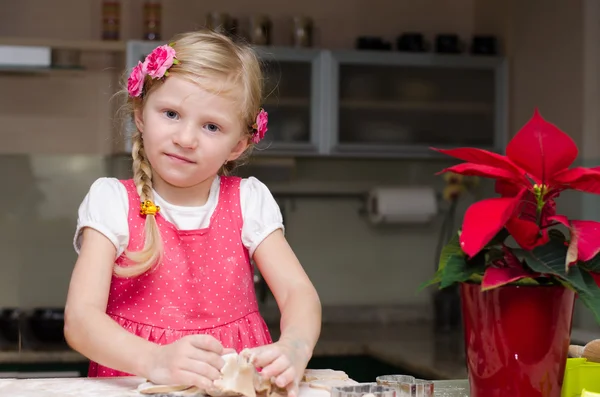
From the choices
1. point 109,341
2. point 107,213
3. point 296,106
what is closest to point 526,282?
point 109,341

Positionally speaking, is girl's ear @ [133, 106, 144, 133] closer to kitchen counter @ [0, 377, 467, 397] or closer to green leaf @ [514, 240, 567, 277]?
kitchen counter @ [0, 377, 467, 397]

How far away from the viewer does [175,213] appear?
49.9 inches

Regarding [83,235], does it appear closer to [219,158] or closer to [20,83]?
[219,158]

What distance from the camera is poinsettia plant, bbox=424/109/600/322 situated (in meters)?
→ 0.85

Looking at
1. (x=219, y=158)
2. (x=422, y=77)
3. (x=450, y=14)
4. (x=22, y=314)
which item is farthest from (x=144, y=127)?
(x=450, y=14)

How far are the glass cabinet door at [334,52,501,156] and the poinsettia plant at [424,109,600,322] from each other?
2.91 meters

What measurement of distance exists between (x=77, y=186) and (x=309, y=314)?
9.64 ft

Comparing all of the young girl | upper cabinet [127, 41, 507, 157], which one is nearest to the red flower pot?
the young girl

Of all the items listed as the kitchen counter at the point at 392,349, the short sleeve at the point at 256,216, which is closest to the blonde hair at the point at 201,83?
the short sleeve at the point at 256,216

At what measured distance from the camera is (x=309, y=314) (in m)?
1.13

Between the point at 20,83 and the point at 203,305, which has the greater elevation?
the point at 20,83

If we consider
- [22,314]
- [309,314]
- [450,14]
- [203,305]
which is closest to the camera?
[309,314]

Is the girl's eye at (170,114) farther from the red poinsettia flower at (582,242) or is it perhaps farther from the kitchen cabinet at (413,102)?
the kitchen cabinet at (413,102)

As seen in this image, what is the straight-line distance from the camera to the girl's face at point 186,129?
1.15 m
